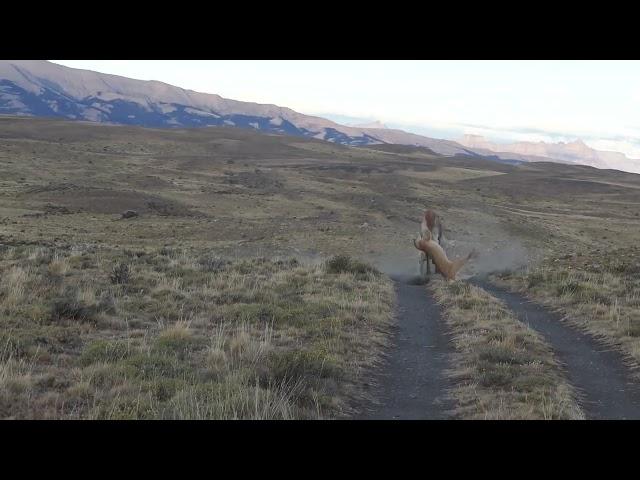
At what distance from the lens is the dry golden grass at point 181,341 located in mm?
6188

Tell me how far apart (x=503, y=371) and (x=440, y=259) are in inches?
424

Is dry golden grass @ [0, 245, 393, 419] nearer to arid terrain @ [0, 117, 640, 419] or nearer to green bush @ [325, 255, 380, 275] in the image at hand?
arid terrain @ [0, 117, 640, 419]

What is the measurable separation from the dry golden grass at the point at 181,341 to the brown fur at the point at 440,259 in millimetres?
2710

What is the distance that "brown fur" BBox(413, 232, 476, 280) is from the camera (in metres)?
18.4

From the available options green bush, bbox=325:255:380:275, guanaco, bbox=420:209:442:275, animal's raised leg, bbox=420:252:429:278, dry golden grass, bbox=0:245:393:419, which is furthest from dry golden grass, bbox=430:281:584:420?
animal's raised leg, bbox=420:252:429:278

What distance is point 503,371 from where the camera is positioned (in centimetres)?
808

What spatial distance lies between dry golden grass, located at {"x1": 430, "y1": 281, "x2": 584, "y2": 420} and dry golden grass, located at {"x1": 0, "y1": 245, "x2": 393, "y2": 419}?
1378mm

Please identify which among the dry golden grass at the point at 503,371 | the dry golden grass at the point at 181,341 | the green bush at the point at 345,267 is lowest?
the green bush at the point at 345,267

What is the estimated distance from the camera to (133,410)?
19.3ft

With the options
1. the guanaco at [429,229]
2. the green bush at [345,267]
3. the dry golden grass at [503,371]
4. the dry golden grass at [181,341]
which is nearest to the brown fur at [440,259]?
the guanaco at [429,229]

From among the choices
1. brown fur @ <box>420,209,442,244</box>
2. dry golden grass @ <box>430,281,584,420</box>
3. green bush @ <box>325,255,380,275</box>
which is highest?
brown fur @ <box>420,209,442,244</box>

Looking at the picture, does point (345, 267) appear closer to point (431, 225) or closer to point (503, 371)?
point (431, 225)

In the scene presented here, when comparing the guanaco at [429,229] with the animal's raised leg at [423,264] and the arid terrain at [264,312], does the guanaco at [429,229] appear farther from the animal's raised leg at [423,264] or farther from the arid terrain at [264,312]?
the arid terrain at [264,312]
